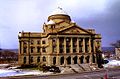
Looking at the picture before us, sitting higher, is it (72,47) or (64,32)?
(64,32)

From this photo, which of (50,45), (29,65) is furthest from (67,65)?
(29,65)

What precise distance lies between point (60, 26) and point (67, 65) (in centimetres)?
1653

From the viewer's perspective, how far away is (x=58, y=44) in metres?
73.8

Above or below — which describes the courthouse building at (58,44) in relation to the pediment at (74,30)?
below

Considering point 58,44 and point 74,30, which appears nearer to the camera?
point 58,44

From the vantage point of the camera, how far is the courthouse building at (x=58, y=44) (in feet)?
243

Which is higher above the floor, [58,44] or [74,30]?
[74,30]

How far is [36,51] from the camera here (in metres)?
82.0

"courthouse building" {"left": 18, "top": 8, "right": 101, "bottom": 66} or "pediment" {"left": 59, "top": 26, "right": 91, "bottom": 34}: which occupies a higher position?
"pediment" {"left": 59, "top": 26, "right": 91, "bottom": 34}

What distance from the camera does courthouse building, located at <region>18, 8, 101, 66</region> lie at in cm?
7412

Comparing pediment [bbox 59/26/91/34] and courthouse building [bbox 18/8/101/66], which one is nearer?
courthouse building [bbox 18/8/101/66]

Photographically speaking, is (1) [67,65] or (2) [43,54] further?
(2) [43,54]

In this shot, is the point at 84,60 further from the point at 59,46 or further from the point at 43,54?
the point at 43,54

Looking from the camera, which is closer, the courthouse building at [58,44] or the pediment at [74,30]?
the courthouse building at [58,44]
